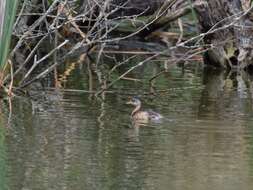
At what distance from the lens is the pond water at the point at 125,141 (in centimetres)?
705

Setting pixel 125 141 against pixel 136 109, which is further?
pixel 136 109

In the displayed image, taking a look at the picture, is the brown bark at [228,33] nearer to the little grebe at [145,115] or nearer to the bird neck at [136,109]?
the bird neck at [136,109]

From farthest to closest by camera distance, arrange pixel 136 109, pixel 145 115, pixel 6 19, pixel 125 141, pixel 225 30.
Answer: pixel 225 30 → pixel 136 109 → pixel 145 115 → pixel 6 19 → pixel 125 141

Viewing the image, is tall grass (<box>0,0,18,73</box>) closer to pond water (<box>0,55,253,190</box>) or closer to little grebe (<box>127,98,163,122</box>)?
pond water (<box>0,55,253,190</box>)

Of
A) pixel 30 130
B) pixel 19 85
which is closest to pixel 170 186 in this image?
pixel 30 130

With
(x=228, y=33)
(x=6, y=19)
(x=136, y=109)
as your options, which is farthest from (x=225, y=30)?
(x=6, y=19)

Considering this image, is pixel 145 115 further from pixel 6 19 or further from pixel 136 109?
pixel 6 19

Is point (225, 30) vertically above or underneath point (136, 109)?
above

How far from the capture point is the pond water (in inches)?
278

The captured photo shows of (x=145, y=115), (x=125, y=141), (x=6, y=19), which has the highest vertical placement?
(x=6, y=19)

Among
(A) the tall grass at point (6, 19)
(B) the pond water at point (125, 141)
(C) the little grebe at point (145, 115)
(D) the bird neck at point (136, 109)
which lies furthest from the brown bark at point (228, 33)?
(A) the tall grass at point (6, 19)

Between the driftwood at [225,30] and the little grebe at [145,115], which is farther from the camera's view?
the driftwood at [225,30]

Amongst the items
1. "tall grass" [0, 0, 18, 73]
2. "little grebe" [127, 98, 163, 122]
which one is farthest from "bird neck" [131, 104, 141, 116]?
"tall grass" [0, 0, 18, 73]

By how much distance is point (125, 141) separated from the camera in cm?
861
